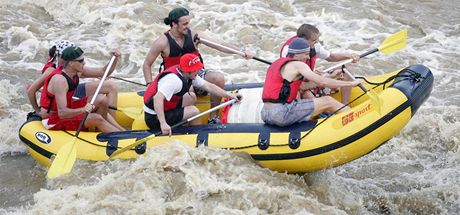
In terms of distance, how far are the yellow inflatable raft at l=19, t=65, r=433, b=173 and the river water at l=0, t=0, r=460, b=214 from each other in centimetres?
13

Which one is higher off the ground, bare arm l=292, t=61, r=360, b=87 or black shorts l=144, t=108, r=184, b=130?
bare arm l=292, t=61, r=360, b=87

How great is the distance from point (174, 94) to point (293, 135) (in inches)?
43.9

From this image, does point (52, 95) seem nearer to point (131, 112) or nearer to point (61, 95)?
point (61, 95)

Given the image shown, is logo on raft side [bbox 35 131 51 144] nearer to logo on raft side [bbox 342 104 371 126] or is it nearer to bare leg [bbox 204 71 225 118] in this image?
bare leg [bbox 204 71 225 118]

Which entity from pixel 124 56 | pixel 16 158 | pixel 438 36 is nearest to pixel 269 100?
pixel 16 158

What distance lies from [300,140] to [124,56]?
4952 mm

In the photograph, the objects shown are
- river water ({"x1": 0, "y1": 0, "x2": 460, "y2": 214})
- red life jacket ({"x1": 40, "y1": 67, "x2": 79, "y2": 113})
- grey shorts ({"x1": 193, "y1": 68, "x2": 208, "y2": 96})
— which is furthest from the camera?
grey shorts ({"x1": 193, "y1": 68, "x2": 208, "y2": 96})

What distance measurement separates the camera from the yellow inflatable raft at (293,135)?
5.05 meters

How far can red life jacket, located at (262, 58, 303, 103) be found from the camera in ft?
17.2

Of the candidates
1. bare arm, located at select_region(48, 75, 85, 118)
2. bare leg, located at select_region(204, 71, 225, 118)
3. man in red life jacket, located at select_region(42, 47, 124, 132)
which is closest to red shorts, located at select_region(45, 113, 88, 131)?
man in red life jacket, located at select_region(42, 47, 124, 132)

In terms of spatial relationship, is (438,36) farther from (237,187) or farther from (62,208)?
(62,208)

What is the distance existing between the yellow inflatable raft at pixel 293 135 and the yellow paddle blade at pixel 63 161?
0.23 m

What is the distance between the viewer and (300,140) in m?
5.11

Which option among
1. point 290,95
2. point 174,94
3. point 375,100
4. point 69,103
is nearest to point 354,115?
point 375,100
